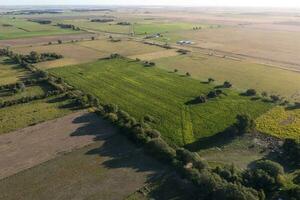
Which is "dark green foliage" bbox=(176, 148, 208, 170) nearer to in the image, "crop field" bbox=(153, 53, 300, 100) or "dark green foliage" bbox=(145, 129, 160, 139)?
"dark green foliage" bbox=(145, 129, 160, 139)

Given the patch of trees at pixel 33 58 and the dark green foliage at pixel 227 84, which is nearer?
the dark green foliage at pixel 227 84

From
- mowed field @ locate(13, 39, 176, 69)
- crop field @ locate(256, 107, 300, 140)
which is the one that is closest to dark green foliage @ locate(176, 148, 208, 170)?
crop field @ locate(256, 107, 300, 140)

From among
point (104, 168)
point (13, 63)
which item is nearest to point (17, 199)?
point (104, 168)

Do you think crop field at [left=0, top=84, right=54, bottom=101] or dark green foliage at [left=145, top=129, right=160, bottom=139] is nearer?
dark green foliage at [left=145, top=129, right=160, bottom=139]

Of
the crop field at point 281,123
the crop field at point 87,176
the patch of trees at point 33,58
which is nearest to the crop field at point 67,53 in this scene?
the patch of trees at point 33,58

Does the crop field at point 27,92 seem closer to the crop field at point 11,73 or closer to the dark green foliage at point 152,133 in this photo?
the crop field at point 11,73

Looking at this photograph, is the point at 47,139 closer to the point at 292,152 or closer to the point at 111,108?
the point at 111,108
